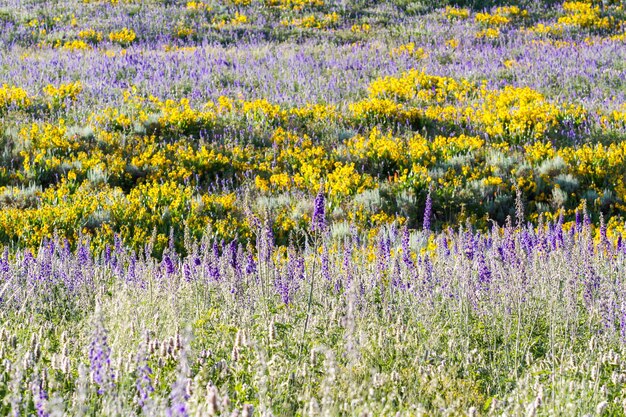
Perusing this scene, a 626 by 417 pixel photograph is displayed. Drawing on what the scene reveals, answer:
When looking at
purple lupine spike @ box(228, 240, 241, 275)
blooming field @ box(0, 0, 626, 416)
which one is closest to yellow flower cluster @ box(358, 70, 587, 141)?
blooming field @ box(0, 0, 626, 416)

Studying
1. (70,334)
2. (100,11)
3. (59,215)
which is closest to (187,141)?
(59,215)

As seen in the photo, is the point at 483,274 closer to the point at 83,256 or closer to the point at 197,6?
the point at 83,256

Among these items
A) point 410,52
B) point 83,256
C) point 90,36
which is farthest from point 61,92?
point 410,52

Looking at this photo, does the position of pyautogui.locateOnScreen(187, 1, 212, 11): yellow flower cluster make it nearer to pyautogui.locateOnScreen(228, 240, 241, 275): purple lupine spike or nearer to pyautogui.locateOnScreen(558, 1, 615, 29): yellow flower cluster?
pyautogui.locateOnScreen(558, 1, 615, 29): yellow flower cluster

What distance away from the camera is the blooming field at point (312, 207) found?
295cm

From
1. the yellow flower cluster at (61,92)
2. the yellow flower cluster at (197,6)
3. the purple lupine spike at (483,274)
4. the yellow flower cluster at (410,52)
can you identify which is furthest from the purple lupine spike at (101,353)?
the yellow flower cluster at (197,6)

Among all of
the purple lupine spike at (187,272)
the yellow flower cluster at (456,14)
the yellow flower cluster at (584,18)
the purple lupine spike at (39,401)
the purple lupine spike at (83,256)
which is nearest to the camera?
the purple lupine spike at (39,401)

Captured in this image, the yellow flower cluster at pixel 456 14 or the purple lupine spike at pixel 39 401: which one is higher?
the yellow flower cluster at pixel 456 14

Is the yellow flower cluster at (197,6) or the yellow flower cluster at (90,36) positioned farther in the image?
the yellow flower cluster at (197,6)

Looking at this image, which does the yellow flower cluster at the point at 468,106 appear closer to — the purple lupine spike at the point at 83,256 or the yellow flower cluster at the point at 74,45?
the purple lupine spike at the point at 83,256

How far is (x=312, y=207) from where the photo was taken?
809 cm

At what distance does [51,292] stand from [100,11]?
18.8 meters

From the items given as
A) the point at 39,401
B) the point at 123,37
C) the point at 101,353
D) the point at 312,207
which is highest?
the point at 123,37

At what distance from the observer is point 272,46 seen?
1781 cm
